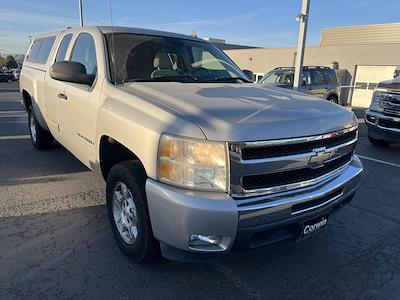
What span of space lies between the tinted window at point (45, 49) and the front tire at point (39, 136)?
3.05 ft

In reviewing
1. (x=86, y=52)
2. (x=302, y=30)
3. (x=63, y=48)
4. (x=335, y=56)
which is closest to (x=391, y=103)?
(x=302, y=30)

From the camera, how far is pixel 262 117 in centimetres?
254

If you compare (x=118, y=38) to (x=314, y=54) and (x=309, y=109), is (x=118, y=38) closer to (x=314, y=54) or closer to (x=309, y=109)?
(x=309, y=109)

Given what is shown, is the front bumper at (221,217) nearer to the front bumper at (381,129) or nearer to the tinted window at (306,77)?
the front bumper at (381,129)

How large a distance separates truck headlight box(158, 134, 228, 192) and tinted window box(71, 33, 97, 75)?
5.52 feet

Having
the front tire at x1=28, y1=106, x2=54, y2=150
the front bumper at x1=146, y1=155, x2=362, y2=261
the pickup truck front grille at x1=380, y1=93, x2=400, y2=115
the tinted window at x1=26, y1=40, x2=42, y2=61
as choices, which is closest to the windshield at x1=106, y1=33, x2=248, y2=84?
the front bumper at x1=146, y1=155, x2=362, y2=261

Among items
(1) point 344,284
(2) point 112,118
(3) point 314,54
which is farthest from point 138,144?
(3) point 314,54

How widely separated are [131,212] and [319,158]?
5.06ft

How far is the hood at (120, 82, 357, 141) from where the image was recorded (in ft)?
7.81

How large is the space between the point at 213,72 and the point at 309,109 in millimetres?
1526

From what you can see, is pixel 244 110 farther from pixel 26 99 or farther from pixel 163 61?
pixel 26 99

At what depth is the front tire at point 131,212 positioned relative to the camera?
8.78ft

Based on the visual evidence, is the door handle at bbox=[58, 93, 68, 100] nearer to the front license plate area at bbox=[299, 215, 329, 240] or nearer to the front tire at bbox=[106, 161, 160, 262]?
the front tire at bbox=[106, 161, 160, 262]

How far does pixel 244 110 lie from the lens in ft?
8.68
